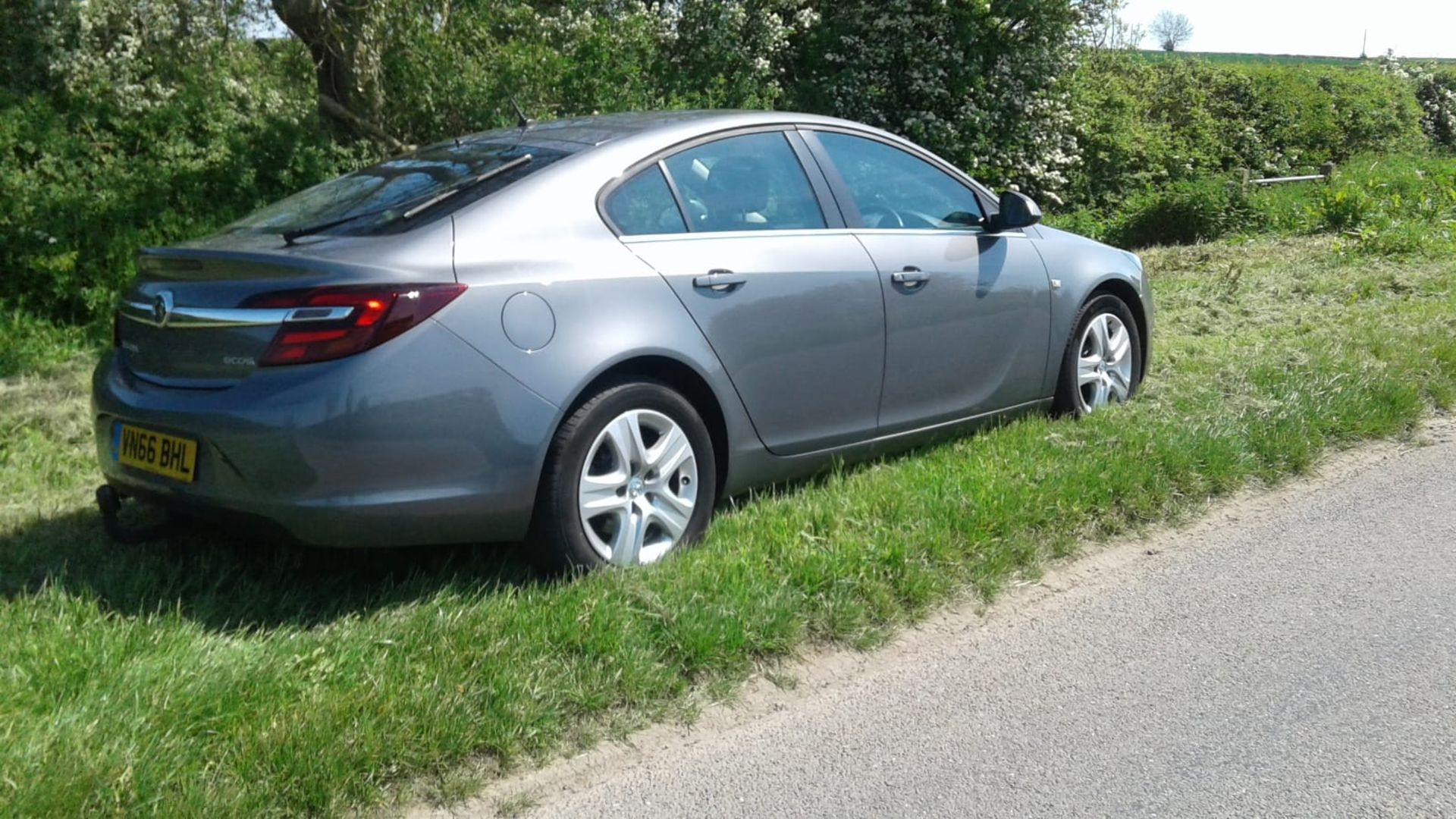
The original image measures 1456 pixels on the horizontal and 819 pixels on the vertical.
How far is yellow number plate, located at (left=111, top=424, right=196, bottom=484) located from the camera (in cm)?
392

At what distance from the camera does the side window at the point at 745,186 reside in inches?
187

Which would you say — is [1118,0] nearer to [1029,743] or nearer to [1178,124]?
[1178,124]

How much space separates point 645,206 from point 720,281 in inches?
14.3

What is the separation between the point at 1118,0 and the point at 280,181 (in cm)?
1083

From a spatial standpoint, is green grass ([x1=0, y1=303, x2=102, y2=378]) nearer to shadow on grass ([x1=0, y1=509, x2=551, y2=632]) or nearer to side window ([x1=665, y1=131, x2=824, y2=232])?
shadow on grass ([x1=0, y1=509, x2=551, y2=632])

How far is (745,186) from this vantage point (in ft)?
16.3

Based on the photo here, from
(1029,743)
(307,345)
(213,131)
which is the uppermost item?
(213,131)

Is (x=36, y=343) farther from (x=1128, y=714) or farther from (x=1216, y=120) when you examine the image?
(x=1216, y=120)

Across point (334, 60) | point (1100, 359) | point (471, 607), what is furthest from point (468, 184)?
point (334, 60)

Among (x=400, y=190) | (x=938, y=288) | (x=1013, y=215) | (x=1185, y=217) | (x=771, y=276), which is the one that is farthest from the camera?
(x=1185, y=217)

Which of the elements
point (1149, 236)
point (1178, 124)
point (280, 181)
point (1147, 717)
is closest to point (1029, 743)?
point (1147, 717)

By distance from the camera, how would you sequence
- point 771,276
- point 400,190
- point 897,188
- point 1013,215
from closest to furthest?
point 400,190 < point 771,276 < point 897,188 < point 1013,215

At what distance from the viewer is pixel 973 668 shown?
3.91 meters

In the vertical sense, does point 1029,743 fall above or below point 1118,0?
below
